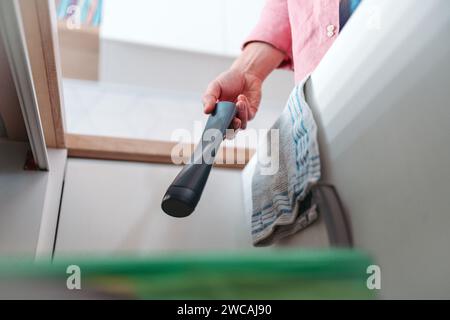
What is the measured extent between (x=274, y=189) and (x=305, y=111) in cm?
12

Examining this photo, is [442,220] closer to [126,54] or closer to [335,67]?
[335,67]

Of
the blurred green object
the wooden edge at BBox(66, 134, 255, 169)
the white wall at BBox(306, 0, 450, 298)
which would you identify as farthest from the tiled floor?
the blurred green object

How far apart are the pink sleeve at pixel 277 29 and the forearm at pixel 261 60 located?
0.4 inches

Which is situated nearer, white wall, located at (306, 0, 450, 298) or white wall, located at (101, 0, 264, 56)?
white wall, located at (306, 0, 450, 298)

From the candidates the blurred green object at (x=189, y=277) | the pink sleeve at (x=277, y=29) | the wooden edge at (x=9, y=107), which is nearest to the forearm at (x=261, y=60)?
the pink sleeve at (x=277, y=29)

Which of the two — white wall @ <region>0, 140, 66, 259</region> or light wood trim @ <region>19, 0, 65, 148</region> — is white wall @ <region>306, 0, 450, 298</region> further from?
white wall @ <region>0, 140, 66, 259</region>

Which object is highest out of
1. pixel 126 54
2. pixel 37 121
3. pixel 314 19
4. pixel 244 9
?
pixel 244 9

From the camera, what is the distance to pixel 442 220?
301mm

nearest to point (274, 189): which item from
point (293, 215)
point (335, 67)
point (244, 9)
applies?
point (293, 215)

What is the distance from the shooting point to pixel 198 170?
0.50m

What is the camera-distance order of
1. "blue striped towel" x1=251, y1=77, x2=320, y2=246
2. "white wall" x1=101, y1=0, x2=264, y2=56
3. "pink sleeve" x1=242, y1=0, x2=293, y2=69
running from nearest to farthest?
"blue striped towel" x1=251, y1=77, x2=320, y2=246 → "pink sleeve" x1=242, y1=0, x2=293, y2=69 → "white wall" x1=101, y1=0, x2=264, y2=56

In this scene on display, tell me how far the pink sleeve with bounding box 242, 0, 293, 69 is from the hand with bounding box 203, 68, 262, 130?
76 millimetres

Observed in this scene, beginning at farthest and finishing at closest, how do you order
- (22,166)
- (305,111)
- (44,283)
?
(22,166), (305,111), (44,283)

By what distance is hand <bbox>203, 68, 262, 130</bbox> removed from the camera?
0.62m
